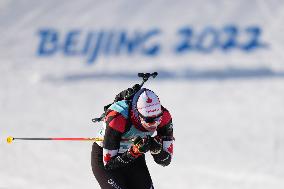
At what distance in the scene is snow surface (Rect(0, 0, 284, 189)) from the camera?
9.24 meters

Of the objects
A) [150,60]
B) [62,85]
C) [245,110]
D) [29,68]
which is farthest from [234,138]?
[29,68]

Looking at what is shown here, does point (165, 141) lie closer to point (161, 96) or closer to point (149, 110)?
point (149, 110)

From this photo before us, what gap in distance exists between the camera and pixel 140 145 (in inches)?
224

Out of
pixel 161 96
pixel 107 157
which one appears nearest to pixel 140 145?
pixel 107 157

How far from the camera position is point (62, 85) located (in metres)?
11.7

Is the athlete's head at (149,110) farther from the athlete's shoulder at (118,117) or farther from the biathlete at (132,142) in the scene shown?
the athlete's shoulder at (118,117)

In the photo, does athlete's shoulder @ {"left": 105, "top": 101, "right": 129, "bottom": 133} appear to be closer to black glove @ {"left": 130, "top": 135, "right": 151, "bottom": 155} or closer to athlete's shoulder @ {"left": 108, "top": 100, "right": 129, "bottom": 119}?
athlete's shoulder @ {"left": 108, "top": 100, "right": 129, "bottom": 119}

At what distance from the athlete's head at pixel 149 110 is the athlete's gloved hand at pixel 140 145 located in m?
0.14

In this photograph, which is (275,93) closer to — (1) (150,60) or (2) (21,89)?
(1) (150,60)

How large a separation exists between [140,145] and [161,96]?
558cm

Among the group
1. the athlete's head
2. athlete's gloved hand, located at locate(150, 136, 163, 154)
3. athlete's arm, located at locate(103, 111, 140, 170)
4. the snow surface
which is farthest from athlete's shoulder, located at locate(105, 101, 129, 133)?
the snow surface

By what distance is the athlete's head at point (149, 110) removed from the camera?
18.8 feet

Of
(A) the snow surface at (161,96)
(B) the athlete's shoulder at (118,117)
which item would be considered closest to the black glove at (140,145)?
(B) the athlete's shoulder at (118,117)

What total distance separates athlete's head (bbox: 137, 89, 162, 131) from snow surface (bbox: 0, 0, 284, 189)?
3042mm
